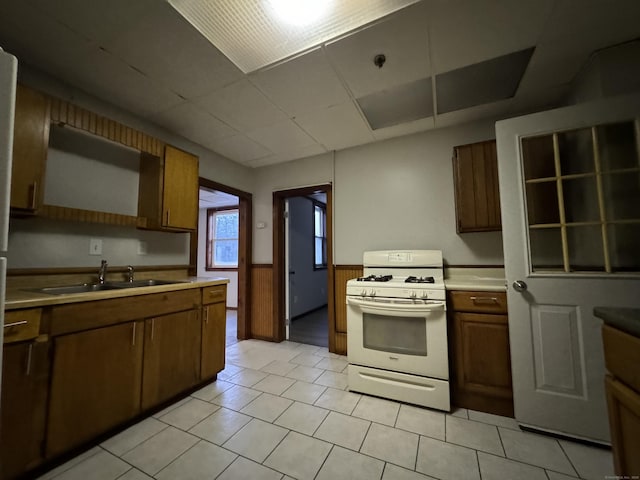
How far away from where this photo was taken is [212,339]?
89.5 inches

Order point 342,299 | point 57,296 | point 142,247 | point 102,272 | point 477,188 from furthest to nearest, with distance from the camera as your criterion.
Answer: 1. point 342,299
2. point 142,247
3. point 477,188
4. point 102,272
5. point 57,296

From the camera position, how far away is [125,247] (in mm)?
2260

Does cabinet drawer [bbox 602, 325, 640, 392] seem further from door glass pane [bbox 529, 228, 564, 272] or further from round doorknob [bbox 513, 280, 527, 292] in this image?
door glass pane [bbox 529, 228, 564, 272]

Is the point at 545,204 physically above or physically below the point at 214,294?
above

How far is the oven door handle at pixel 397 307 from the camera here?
188cm

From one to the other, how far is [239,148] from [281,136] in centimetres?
62

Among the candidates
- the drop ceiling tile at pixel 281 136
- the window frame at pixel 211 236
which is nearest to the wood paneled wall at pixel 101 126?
the drop ceiling tile at pixel 281 136

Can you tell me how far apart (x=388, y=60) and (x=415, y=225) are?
157 cm

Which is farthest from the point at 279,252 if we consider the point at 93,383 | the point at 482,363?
the point at 482,363

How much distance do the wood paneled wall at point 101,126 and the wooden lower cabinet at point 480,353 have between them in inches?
110

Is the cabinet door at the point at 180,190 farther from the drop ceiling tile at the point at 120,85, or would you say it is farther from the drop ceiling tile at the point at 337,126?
the drop ceiling tile at the point at 337,126

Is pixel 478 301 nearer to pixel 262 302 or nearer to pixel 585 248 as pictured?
pixel 585 248

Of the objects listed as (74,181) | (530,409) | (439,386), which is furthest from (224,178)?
(530,409)

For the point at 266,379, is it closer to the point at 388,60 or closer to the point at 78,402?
the point at 78,402
